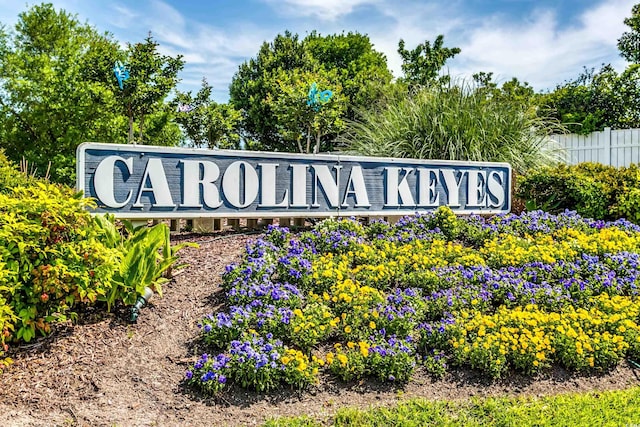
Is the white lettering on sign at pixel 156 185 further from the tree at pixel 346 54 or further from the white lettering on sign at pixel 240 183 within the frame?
the tree at pixel 346 54

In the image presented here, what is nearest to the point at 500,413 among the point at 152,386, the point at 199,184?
the point at 152,386

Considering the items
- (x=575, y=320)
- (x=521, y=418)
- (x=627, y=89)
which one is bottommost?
(x=521, y=418)

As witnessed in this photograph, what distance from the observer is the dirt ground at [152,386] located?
9.50 feet

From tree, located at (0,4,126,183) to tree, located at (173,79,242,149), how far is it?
2198mm

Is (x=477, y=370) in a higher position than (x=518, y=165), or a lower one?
lower

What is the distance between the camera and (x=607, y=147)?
14398 millimetres

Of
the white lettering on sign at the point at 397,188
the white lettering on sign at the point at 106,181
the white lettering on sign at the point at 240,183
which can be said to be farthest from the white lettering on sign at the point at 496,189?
the white lettering on sign at the point at 106,181

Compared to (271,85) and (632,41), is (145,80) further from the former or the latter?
(632,41)

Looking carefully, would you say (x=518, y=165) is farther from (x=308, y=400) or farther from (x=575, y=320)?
(x=308, y=400)

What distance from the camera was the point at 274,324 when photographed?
354cm

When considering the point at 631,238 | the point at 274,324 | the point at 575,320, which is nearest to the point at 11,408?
the point at 274,324

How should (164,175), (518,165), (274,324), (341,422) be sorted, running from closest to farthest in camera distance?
1. (341,422)
2. (274,324)
3. (164,175)
4. (518,165)

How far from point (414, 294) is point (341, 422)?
1588 millimetres

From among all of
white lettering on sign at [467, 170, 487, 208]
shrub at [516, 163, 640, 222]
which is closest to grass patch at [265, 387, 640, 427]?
white lettering on sign at [467, 170, 487, 208]
